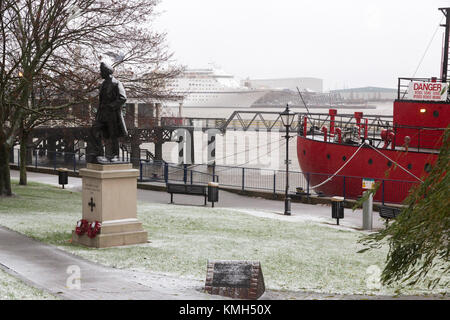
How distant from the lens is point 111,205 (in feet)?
46.7

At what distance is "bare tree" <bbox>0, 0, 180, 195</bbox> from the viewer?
2120 centimetres

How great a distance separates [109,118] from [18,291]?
6.38m

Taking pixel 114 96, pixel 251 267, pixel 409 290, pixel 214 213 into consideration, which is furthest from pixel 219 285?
pixel 214 213

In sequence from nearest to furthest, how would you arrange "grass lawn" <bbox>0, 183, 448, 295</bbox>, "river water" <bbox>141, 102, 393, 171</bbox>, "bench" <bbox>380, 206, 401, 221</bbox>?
"grass lawn" <bbox>0, 183, 448, 295</bbox>, "bench" <bbox>380, 206, 401, 221</bbox>, "river water" <bbox>141, 102, 393, 171</bbox>

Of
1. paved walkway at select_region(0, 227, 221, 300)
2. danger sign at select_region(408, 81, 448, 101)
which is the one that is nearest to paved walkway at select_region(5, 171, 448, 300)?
paved walkway at select_region(0, 227, 221, 300)

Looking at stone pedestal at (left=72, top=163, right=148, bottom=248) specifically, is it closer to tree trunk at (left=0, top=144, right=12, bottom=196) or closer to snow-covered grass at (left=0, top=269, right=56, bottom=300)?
snow-covered grass at (left=0, top=269, right=56, bottom=300)

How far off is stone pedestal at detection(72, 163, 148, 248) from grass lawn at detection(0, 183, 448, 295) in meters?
0.33

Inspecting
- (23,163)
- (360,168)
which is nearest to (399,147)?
(360,168)

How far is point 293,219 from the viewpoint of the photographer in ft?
73.3

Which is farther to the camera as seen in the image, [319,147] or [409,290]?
[319,147]

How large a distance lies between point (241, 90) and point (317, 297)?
512 feet

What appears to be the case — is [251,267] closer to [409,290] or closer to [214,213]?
[409,290]

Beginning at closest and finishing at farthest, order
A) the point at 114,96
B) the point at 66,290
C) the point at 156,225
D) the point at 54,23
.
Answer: the point at 66,290
the point at 114,96
the point at 156,225
the point at 54,23

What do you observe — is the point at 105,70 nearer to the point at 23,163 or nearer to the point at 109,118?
the point at 109,118
